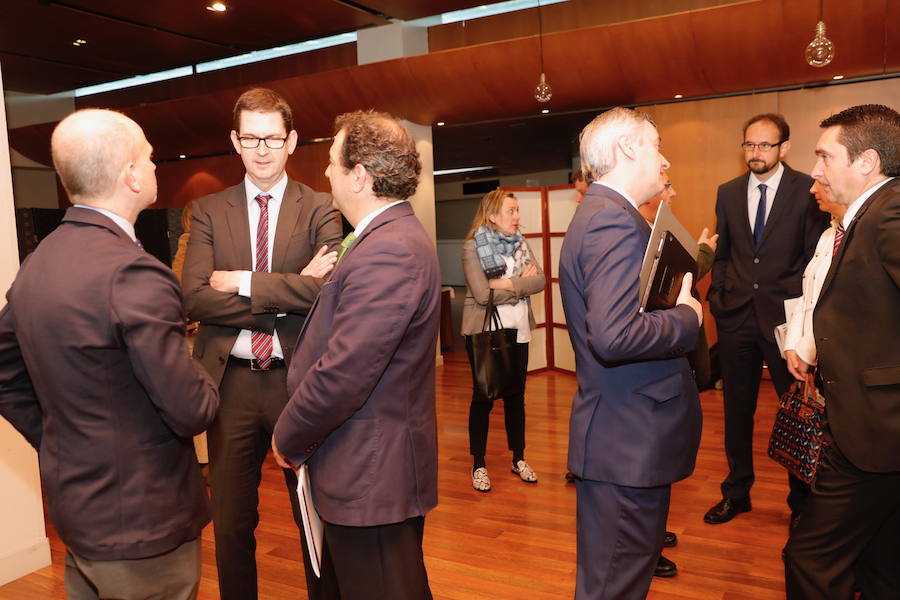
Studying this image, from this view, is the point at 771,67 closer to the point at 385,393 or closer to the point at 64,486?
the point at 385,393

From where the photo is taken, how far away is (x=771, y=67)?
6.44 m

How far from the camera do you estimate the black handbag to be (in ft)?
13.2

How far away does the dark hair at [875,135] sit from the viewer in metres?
2.14

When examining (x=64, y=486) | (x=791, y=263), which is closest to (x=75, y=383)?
(x=64, y=486)

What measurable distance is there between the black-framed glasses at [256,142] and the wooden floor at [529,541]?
6.33 feet

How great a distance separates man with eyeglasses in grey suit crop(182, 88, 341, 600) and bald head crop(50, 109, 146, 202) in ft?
2.07

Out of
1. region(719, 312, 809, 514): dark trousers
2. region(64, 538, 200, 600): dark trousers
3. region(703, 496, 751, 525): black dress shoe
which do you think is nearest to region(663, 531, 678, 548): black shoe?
region(703, 496, 751, 525): black dress shoe

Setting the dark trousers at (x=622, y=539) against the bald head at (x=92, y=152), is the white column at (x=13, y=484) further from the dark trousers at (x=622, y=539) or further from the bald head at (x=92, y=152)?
the dark trousers at (x=622, y=539)

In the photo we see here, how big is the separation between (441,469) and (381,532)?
119 inches

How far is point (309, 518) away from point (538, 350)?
6016 millimetres

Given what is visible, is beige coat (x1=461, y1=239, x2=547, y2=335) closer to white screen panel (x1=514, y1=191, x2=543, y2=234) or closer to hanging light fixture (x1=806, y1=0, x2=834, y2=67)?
hanging light fixture (x1=806, y1=0, x2=834, y2=67)

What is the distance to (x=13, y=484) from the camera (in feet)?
10.6

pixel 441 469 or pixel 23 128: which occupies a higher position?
pixel 23 128

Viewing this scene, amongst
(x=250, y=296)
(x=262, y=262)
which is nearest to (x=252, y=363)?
(x=250, y=296)
